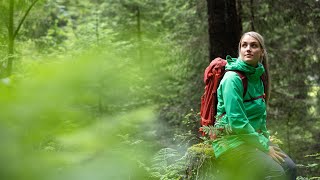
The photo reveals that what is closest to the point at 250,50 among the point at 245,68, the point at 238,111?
the point at 245,68

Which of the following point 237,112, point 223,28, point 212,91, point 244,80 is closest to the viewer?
point 237,112

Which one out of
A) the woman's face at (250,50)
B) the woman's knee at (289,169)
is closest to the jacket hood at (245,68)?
the woman's face at (250,50)

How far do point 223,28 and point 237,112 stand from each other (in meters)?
3.37

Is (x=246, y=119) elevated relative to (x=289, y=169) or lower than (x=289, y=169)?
elevated

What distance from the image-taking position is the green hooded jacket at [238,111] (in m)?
3.64

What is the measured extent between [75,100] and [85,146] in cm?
9

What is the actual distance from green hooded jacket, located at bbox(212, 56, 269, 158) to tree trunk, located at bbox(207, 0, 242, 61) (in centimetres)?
273

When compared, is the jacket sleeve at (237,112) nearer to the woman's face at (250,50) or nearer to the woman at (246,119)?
the woman at (246,119)

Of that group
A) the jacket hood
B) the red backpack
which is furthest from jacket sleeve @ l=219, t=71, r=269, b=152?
the red backpack

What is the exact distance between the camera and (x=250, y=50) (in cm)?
425

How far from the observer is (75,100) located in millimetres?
659

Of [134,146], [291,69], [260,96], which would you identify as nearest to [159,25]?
[291,69]

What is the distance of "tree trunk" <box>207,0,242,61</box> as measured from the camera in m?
6.78

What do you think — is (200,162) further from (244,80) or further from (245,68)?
(245,68)
